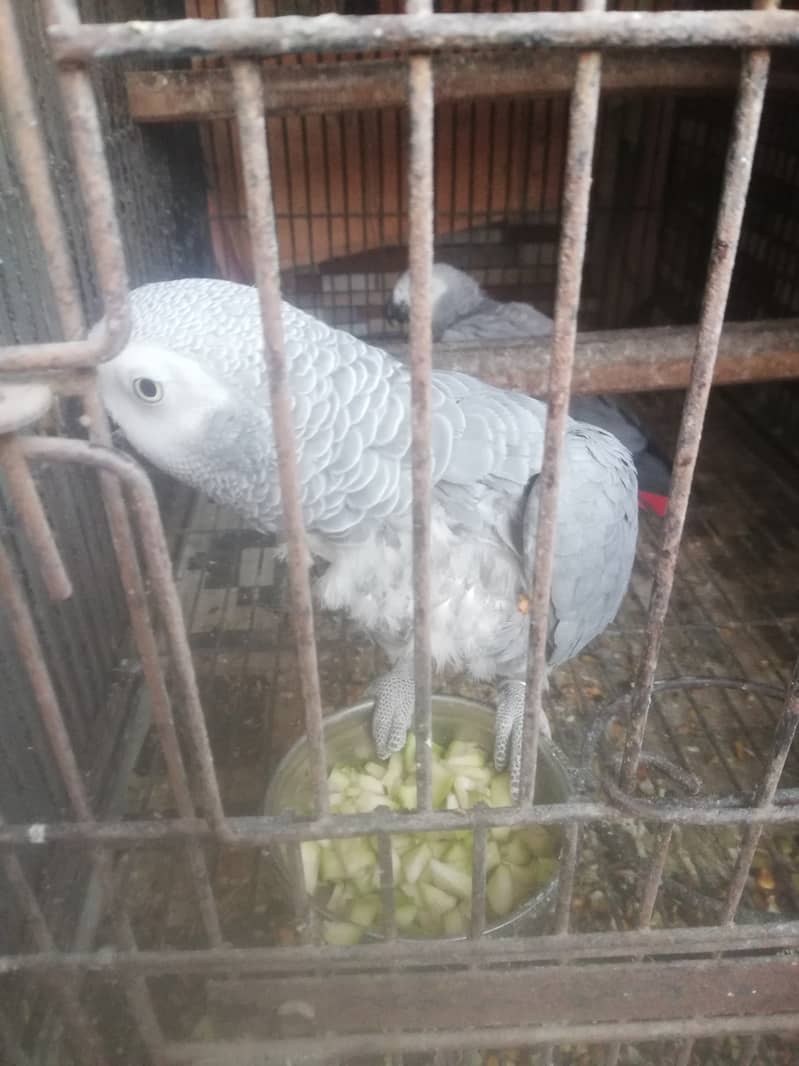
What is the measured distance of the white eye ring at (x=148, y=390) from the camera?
786 millimetres

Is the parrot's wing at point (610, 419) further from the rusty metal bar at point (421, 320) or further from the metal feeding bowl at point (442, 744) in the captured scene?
the rusty metal bar at point (421, 320)

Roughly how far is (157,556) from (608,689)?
1.17 m

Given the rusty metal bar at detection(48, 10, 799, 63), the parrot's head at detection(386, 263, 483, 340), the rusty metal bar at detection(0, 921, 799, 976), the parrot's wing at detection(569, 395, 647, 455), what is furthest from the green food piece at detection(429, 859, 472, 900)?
the parrot's head at detection(386, 263, 483, 340)

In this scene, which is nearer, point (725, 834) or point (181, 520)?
point (725, 834)

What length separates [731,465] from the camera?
2.25 meters

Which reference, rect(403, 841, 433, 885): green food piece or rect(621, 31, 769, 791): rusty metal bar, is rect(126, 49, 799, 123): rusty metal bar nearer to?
rect(621, 31, 769, 791): rusty metal bar

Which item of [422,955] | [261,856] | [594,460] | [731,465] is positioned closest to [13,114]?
[422,955]

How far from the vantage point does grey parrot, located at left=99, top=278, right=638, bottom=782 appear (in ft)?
2.67

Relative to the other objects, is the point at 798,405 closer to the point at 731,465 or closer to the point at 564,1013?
the point at 731,465

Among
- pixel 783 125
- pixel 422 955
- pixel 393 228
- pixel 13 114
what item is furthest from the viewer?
pixel 393 228

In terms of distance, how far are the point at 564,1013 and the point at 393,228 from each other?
7.79ft

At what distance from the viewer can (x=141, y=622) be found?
557 millimetres

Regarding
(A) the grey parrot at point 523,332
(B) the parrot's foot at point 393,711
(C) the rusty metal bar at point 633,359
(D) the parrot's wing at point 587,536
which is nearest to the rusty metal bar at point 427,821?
(D) the parrot's wing at point 587,536

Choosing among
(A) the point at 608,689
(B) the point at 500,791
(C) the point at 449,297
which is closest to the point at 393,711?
(B) the point at 500,791
